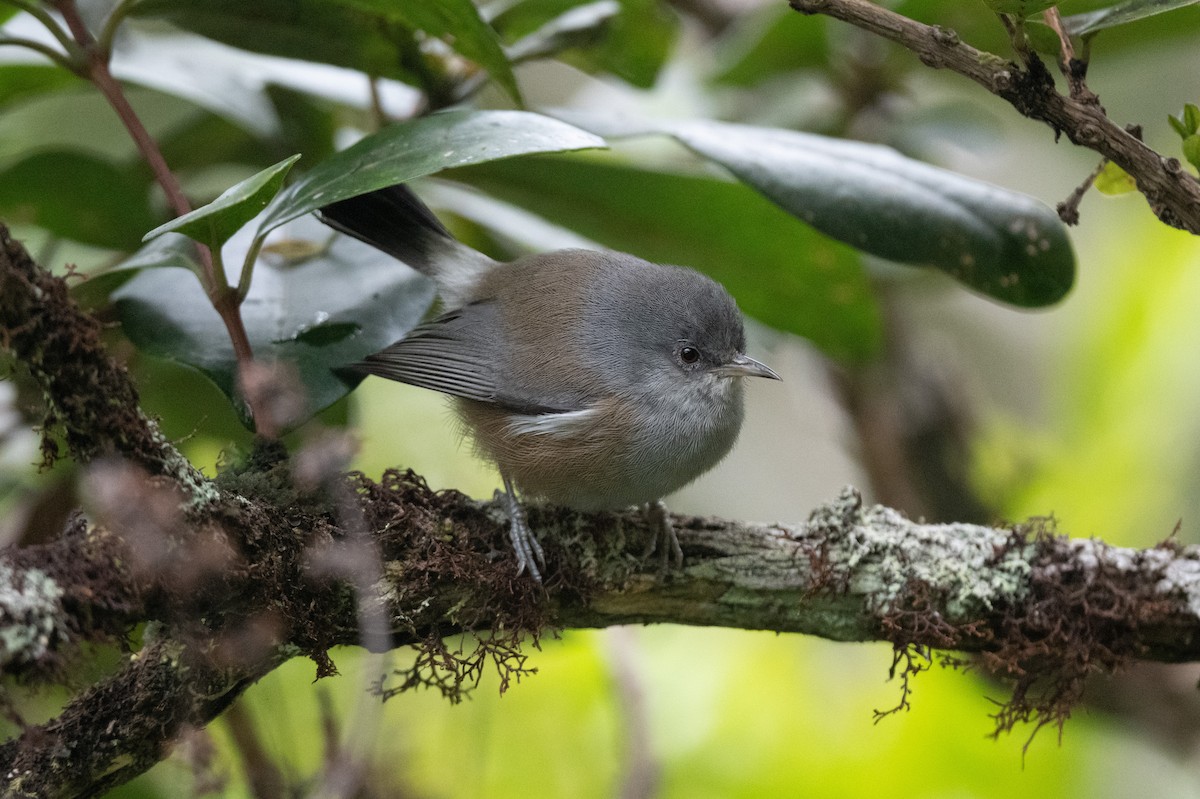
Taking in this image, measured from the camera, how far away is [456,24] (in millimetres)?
2355

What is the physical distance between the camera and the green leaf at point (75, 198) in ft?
8.95

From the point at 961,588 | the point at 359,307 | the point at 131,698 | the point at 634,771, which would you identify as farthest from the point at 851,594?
the point at 131,698

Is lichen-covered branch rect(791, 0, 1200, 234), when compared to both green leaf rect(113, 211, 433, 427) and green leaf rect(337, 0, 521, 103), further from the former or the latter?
green leaf rect(113, 211, 433, 427)

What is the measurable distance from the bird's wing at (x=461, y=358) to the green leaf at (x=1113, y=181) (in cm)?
144

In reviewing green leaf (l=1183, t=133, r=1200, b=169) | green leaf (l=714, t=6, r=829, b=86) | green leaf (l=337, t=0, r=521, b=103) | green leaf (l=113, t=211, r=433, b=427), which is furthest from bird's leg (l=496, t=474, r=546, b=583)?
green leaf (l=714, t=6, r=829, b=86)

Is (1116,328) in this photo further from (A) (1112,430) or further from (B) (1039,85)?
(B) (1039,85)

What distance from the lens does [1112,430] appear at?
420 cm

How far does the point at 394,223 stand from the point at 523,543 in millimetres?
1123

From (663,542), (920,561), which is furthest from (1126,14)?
(663,542)

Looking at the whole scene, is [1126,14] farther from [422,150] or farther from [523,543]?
[523,543]

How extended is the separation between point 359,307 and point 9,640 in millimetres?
1233

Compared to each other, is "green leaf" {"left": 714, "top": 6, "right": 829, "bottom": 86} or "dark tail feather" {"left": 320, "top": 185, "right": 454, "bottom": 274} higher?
"green leaf" {"left": 714, "top": 6, "right": 829, "bottom": 86}

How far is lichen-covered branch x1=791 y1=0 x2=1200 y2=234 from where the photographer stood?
1.87 meters

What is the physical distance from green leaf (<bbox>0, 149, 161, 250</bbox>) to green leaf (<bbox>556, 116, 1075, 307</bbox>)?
1.34 m
